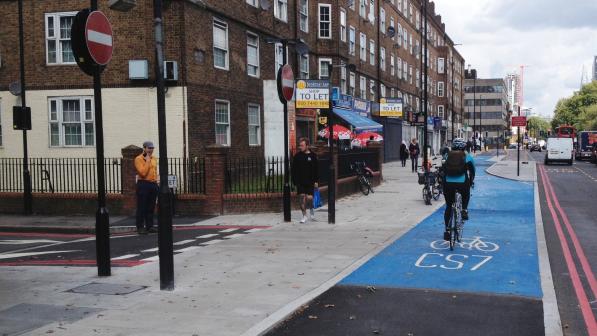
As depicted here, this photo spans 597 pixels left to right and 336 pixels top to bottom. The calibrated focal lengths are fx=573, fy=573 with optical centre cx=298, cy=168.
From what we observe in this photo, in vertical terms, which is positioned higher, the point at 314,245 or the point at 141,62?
the point at 141,62

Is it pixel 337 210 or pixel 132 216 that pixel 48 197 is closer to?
pixel 132 216

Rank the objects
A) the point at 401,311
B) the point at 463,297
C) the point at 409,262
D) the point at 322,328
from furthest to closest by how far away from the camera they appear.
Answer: the point at 409,262
the point at 463,297
the point at 401,311
the point at 322,328

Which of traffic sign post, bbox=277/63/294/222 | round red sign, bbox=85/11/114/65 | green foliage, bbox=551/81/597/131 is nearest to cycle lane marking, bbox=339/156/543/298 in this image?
traffic sign post, bbox=277/63/294/222

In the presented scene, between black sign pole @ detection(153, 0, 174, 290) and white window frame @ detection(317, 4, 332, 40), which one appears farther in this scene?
white window frame @ detection(317, 4, 332, 40)

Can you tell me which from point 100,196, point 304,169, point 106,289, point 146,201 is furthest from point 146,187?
point 106,289

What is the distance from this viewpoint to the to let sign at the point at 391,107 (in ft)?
123

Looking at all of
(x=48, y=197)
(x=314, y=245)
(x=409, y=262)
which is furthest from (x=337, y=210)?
(x=48, y=197)

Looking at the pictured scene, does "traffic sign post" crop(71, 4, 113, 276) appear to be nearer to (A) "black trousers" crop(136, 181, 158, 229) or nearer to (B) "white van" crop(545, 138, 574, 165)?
(A) "black trousers" crop(136, 181, 158, 229)

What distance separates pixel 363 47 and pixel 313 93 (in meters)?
25.6

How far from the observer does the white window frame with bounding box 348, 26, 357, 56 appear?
3816cm

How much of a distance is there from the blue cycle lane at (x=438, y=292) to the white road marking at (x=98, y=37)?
15.1 feet

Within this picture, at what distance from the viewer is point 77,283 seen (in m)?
7.85

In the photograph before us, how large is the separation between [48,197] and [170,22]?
23.1 ft

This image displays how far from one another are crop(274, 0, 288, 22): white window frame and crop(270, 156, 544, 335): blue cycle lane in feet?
57.4
